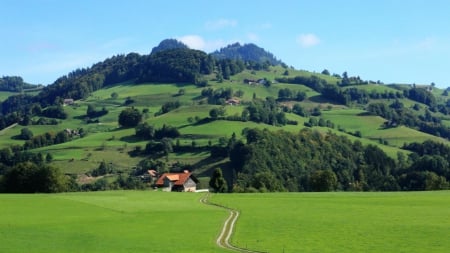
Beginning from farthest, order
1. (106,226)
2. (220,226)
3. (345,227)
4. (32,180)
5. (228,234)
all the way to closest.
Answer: (32,180)
(220,226)
(106,226)
(345,227)
(228,234)

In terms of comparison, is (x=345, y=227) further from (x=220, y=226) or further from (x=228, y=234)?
(x=220, y=226)

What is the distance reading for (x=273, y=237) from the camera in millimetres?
50969

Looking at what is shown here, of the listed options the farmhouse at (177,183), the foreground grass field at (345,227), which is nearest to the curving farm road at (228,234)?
the foreground grass field at (345,227)

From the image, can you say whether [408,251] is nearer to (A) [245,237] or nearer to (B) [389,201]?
(A) [245,237]

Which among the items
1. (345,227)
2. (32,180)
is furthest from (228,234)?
(32,180)

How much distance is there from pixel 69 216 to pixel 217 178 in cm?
7570

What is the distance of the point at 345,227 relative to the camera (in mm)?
56969

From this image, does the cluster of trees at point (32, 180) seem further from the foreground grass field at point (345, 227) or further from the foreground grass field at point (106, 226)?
the foreground grass field at point (345, 227)

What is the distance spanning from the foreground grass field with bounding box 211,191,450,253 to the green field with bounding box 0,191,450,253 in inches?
3.0

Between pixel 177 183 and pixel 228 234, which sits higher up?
pixel 228 234

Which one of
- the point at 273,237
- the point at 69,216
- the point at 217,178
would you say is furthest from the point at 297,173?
the point at 273,237

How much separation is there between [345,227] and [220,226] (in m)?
12.7

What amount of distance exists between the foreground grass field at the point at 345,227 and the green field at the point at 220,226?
0.08 meters

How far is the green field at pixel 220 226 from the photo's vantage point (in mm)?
46156
